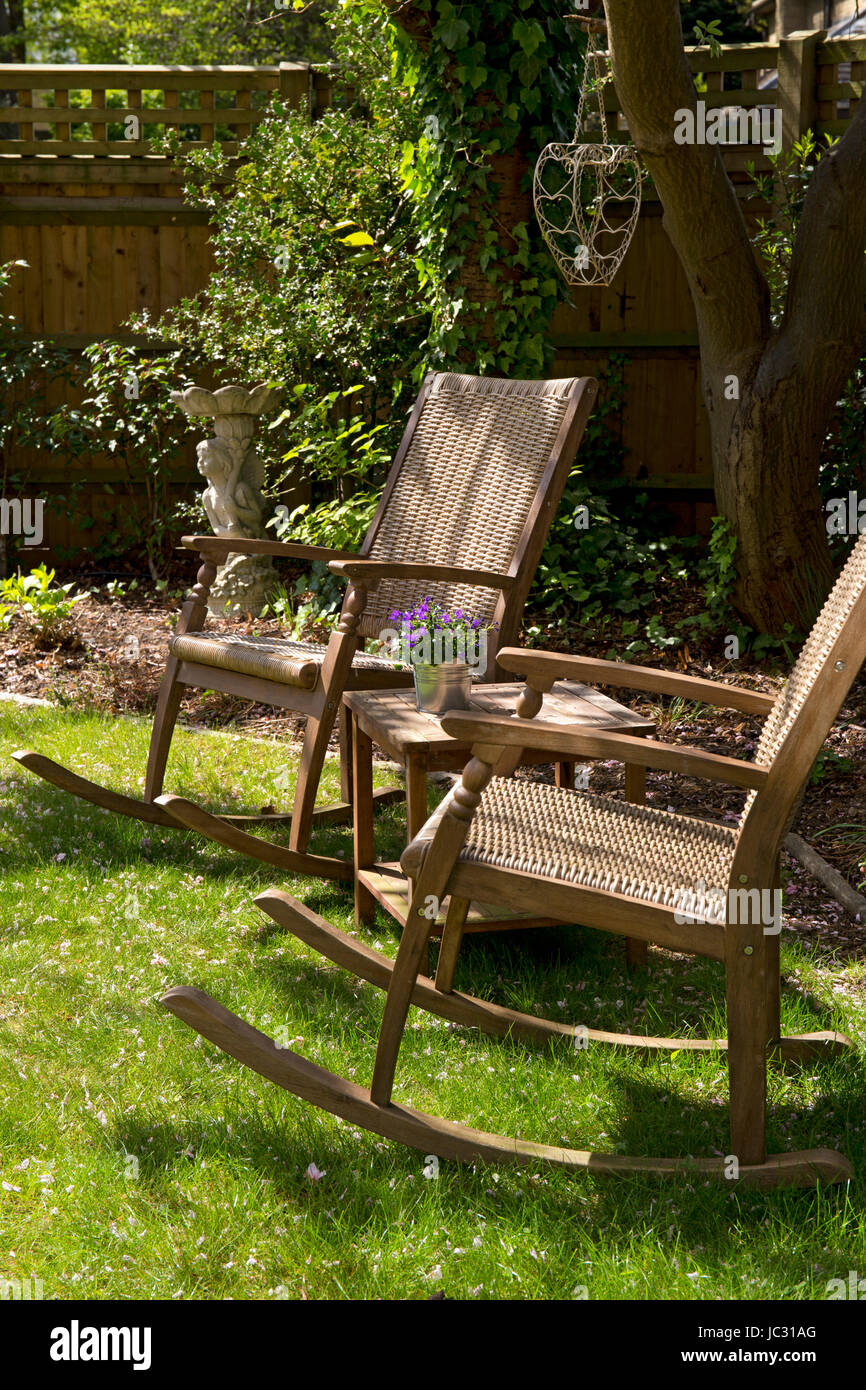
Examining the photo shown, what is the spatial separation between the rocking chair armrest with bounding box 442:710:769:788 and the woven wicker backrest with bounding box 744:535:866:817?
84 millimetres

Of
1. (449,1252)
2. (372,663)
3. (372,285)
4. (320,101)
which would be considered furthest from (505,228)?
(449,1252)

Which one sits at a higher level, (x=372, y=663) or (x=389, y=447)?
(x=389, y=447)

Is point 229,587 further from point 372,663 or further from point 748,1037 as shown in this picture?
point 748,1037

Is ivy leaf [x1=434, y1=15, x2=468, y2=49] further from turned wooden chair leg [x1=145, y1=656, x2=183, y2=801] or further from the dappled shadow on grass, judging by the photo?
the dappled shadow on grass

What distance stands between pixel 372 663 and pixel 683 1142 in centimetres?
156

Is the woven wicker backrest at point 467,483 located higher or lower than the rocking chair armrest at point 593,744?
higher

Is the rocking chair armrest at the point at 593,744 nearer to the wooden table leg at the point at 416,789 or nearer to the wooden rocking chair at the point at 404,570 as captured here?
the wooden table leg at the point at 416,789

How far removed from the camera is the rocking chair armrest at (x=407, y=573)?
2979mm

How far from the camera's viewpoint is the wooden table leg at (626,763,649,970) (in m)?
2.62

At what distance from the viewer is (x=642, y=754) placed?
1.80 metres

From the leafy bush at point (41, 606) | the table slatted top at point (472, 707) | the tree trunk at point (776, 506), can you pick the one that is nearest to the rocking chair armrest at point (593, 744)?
the table slatted top at point (472, 707)

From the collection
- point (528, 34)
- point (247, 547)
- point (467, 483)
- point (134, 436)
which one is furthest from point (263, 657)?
point (134, 436)

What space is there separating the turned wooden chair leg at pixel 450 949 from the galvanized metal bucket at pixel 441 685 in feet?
1.55

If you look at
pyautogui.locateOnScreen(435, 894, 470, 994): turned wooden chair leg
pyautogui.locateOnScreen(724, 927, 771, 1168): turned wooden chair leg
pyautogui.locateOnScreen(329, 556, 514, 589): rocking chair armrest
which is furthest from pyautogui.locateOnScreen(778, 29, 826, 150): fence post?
pyautogui.locateOnScreen(724, 927, 771, 1168): turned wooden chair leg
